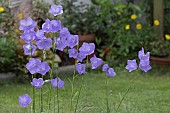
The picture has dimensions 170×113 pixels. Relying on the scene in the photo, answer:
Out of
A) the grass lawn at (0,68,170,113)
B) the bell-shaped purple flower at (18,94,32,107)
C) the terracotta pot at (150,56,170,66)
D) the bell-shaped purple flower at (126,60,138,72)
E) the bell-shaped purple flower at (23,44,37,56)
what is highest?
the bell-shaped purple flower at (23,44,37,56)

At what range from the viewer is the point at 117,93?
5.80 meters

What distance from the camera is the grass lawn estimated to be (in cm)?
495

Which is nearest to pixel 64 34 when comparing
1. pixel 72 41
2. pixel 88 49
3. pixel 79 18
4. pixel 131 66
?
pixel 72 41

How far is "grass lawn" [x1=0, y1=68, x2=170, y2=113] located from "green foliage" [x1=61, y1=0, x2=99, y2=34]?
116 cm

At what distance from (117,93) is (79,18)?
2.85 m

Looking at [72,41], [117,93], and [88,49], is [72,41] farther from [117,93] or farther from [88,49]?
[117,93]

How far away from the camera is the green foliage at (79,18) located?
8312 mm

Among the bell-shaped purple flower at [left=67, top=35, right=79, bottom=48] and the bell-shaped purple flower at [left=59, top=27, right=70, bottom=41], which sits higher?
the bell-shaped purple flower at [left=59, top=27, right=70, bottom=41]

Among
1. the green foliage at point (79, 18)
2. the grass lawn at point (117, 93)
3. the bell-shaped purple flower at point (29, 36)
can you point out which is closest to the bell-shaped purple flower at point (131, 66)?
the bell-shaped purple flower at point (29, 36)

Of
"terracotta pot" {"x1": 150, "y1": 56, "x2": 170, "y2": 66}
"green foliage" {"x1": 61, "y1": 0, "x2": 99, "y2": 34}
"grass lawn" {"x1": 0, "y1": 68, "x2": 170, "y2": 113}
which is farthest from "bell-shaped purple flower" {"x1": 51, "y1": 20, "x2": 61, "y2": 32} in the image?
"green foliage" {"x1": 61, "y1": 0, "x2": 99, "y2": 34}

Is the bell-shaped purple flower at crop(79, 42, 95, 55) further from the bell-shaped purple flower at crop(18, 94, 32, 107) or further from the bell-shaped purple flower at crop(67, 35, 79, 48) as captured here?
the bell-shaped purple flower at crop(18, 94, 32, 107)

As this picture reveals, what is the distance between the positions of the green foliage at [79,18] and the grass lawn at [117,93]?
1.16 metres

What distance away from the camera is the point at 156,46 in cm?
775

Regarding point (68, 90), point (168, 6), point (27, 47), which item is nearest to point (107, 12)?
point (168, 6)
